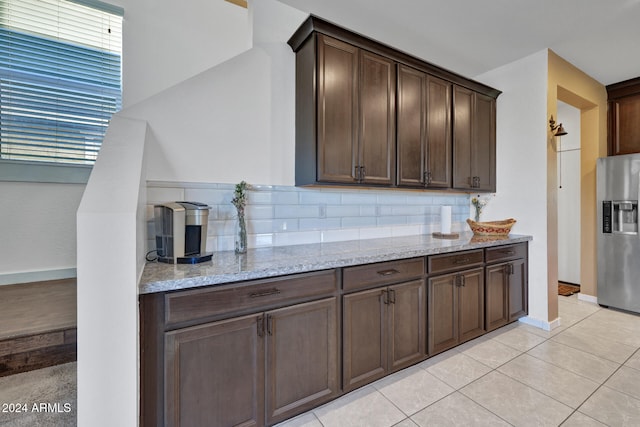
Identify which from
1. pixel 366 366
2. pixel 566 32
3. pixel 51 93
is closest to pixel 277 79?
pixel 51 93

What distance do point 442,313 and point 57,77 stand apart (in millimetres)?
3361

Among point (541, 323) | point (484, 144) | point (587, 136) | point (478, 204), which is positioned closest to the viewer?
point (541, 323)

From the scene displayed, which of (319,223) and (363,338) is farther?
(319,223)

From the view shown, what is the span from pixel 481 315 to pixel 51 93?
3835 millimetres

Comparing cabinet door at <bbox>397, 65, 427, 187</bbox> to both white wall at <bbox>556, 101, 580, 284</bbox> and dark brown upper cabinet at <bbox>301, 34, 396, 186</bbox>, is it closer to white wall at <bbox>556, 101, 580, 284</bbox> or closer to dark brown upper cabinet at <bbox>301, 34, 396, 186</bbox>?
dark brown upper cabinet at <bbox>301, 34, 396, 186</bbox>

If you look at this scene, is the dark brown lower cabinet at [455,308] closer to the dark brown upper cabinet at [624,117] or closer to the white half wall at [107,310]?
the white half wall at [107,310]

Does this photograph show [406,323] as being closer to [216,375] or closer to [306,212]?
[306,212]

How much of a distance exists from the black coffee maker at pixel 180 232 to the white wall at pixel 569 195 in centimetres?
514

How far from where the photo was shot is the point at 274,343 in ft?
4.99

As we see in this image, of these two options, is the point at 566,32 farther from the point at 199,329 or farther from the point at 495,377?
the point at 199,329

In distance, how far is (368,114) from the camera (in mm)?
2250

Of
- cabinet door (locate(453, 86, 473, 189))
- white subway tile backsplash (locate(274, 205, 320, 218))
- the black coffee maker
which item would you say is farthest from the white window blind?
cabinet door (locate(453, 86, 473, 189))

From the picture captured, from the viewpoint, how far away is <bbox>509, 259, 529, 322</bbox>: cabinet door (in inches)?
109

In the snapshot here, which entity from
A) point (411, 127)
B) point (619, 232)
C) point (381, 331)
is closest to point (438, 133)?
point (411, 127)
